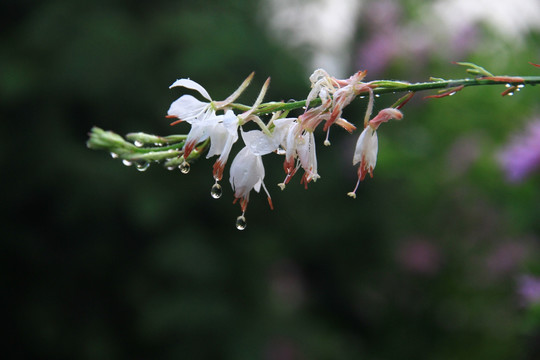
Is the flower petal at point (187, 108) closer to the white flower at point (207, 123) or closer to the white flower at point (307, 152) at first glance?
the white flower at point (207, 123)

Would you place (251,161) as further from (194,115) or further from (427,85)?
(427,85)

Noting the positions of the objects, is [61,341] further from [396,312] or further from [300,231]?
[396,312]

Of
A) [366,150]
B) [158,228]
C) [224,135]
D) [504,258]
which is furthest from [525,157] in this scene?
[158,228]

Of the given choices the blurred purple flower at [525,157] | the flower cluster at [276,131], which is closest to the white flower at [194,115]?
the flower cluster at [276,131]

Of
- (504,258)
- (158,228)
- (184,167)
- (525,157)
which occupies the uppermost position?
(504,258)

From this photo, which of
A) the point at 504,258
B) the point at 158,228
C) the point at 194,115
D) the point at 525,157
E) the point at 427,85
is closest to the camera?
the point at 427,85
